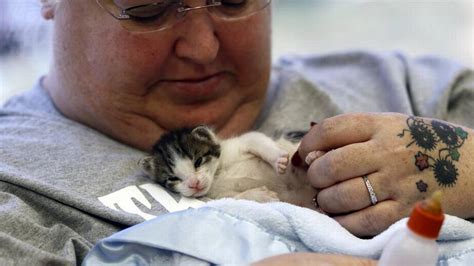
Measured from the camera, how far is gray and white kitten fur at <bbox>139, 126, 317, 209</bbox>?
139cm

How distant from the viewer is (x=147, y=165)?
141cm

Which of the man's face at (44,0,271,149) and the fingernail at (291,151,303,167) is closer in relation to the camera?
the fingernail at (291,151,303,167)

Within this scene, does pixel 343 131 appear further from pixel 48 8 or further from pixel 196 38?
pixel 48 8

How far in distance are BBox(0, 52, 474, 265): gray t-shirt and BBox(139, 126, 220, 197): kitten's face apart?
0.04 metres

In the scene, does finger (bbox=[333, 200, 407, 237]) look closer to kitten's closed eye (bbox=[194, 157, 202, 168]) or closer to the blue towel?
the blue towel

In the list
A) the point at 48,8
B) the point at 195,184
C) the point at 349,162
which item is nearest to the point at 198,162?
the point at 195,184

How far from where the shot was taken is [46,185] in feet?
3.97

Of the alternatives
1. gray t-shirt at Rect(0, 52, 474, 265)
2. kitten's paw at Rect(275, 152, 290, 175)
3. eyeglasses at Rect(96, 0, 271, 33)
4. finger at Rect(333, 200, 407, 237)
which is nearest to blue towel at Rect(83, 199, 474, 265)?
finger at Rect(333, 200, 407, 237)

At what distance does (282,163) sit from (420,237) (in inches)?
25.4

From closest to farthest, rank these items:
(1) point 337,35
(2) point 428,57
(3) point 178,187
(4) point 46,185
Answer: (4) point 46,185 → (3) point 178,187 → (2) point 428,57 → (1) point 337,35

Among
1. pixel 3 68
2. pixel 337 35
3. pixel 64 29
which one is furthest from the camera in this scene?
pixel 337 35

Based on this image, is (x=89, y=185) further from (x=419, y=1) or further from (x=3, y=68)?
(x=419, y=1)

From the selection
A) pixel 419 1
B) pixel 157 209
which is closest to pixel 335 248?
pixel 157 209

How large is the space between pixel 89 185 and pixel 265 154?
0.45m
